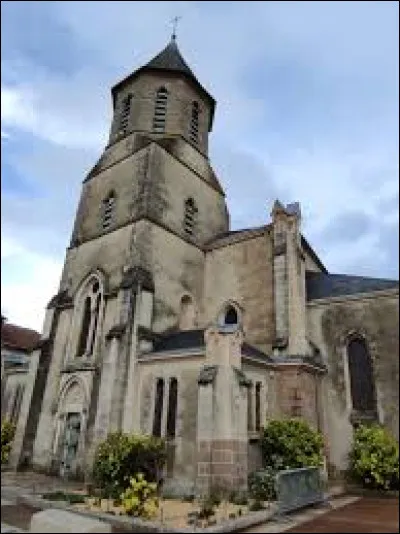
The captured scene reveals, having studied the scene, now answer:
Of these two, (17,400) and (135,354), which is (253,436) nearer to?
(135,354)

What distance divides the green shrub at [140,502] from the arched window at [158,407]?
4.63m

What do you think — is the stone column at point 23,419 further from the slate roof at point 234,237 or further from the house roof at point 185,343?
the slate roof at point 234,237

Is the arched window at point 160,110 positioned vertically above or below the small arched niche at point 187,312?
above

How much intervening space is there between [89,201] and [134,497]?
17610mm

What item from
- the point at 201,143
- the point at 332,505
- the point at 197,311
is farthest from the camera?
the point at 201,143

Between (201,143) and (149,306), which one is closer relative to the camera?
(149,306)

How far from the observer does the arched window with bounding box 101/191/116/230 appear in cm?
2317

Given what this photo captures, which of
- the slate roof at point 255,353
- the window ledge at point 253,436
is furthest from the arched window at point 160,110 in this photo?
the window ledge at point 253,436

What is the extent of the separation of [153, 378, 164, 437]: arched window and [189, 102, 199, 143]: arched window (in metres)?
15.7

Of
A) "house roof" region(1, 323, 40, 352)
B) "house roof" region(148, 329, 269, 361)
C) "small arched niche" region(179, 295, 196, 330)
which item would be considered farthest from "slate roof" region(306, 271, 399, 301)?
"house roof" region(1, 323, 40, 352)

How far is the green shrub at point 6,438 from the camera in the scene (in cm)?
2056

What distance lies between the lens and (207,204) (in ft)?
84.0

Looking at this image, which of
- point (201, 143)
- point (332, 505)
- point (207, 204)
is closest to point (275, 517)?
point (332, 505)

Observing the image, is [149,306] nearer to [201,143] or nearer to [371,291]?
[371,291]
